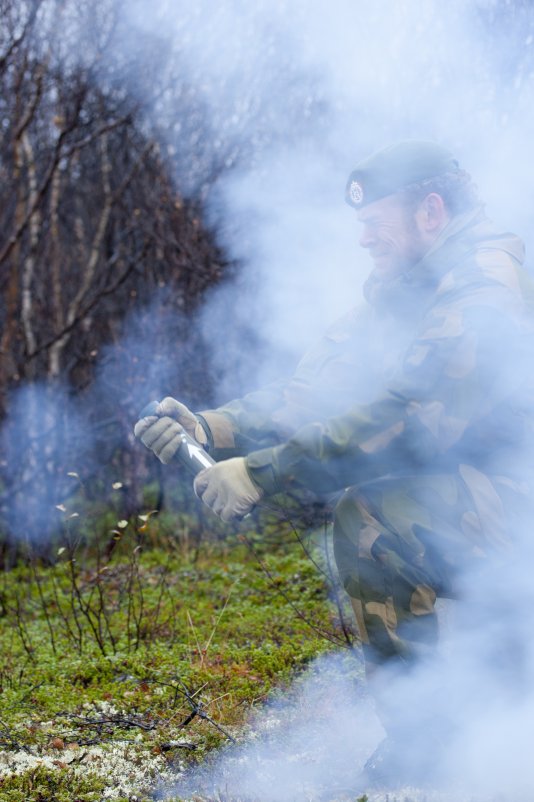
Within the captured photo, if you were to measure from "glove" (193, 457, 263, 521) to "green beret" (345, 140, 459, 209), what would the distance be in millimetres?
871

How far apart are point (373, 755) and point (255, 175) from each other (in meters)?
4.07

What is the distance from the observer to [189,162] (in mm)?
6367

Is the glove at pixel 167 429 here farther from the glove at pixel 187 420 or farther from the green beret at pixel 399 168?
the green beret at pixel 399 168

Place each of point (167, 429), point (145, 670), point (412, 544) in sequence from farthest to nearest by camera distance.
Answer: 1. point (145, 670)
2. point (167, 429)
3. point (412, 544)

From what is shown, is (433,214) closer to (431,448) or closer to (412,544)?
(431,448)

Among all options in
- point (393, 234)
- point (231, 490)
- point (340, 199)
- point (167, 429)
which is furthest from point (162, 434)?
point (340, 199)

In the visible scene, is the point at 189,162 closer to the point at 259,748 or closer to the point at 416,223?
the point at 416,223

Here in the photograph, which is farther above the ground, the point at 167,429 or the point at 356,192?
the point at 356,192

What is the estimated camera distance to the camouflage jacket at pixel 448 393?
1.99 m

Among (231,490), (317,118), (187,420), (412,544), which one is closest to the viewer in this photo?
(231,490)

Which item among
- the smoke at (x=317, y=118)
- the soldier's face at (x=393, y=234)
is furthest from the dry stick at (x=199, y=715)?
the smoke at (x=317, y=118)

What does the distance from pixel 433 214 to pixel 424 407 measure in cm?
63

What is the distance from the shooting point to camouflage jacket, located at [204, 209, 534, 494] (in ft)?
6.52

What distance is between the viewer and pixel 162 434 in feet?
7.34
